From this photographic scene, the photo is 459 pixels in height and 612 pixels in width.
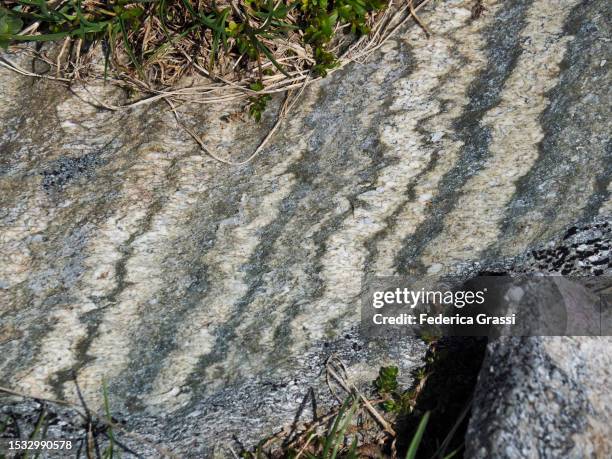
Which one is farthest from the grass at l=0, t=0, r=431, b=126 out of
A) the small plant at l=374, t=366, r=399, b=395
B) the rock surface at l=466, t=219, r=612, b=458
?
the rock surface at l=466, t=219, r=612, b=458

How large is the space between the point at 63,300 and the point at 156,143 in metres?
0.74

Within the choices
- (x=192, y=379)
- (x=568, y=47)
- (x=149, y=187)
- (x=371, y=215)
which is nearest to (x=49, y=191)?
(x=149, y=187)

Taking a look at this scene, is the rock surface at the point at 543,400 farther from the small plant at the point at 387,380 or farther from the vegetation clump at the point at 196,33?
the vegetation clump at the point at 196,33

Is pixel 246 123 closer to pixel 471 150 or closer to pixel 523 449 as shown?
pixel 471 150

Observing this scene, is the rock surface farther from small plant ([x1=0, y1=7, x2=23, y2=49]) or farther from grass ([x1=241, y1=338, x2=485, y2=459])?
small plant ([x1=0, y1=7, x2=23, y2=49])

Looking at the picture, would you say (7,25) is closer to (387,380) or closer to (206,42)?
(206,42)

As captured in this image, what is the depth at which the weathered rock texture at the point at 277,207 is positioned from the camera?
2.26 meters

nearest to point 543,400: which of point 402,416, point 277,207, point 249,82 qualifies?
point 402,416

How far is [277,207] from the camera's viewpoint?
2623 millimetres

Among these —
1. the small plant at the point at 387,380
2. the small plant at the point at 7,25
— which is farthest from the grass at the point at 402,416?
the small plant at the point at 7,25

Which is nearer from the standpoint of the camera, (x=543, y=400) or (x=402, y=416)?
(x=543, y=400)

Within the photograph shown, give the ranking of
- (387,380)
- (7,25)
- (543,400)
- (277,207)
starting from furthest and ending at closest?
(7,25)
(277,207)
(387,380)
(543,400)

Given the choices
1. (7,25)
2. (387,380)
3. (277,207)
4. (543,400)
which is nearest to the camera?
(543,400)

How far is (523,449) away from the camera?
5.91 feet
